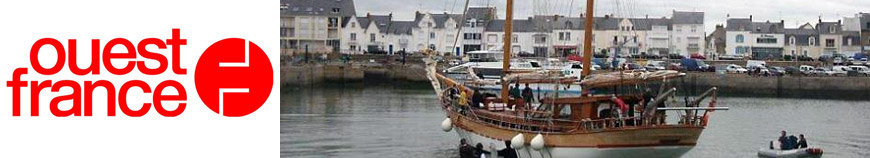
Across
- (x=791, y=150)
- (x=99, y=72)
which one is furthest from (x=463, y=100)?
(x=99, y=72)

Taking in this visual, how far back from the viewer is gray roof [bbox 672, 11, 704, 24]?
312ft

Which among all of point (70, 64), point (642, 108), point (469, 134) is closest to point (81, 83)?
point (70, 64)

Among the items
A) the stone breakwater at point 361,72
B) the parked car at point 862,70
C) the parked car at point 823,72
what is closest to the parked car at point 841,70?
the parked car at point 823,72

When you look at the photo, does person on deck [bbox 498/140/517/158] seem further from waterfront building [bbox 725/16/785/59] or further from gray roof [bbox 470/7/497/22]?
waterfront building [bbox 725/16/785/59]

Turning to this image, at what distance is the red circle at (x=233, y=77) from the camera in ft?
26.3

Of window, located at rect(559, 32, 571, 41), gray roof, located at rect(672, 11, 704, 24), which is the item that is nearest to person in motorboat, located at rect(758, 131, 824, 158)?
window, located at rect(559, 32, 571, 41)

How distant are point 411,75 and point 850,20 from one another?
1749 inches

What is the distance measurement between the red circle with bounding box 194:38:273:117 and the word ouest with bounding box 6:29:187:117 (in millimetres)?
145

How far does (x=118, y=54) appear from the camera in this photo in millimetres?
7793

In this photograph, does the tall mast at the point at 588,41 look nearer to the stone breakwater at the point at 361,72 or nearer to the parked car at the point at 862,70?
the stone breakwater at the point at 361,72

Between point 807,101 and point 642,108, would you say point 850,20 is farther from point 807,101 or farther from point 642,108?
point 642,108

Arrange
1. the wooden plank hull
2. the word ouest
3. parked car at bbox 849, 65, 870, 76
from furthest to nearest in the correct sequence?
1. parked car at bbox 849, 65, 870, 76
2. the wooden plank hull
3. the word ouest

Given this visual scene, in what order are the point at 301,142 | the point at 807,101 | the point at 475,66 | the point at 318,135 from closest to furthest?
1. the point at 301,142
2. the point at 318,135
3. the point at 807,101
4. the point at 475,66

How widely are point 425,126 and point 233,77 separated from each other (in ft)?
81.0
